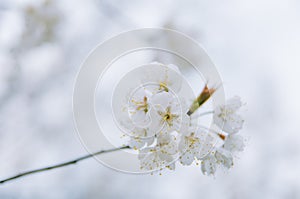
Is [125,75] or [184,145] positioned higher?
[125,75]

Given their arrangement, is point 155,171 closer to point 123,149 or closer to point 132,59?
point 123,149

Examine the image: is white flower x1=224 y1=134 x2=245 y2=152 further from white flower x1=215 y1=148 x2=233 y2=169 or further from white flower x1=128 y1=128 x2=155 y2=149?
white flower x1=128 y1=128 x2=155 y2=149

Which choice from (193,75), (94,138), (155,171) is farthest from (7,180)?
(193,75)

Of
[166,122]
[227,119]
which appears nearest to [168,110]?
[166,122]

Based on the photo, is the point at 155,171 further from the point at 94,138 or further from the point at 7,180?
the point at 7,180

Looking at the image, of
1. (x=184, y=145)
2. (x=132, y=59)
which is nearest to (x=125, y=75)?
(x=132, y=59)

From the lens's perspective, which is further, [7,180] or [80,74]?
[80,74]

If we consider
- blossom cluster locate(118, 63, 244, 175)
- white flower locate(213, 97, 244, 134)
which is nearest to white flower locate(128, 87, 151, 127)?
blossom cluster locate(118, 63, 244, 175)
